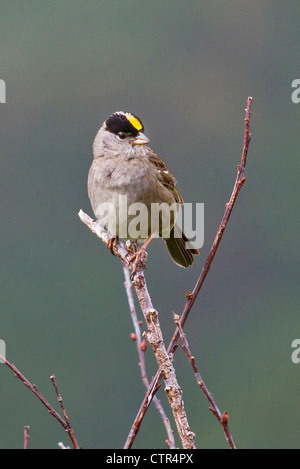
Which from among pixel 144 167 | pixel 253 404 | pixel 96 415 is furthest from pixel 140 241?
pixel 253 404

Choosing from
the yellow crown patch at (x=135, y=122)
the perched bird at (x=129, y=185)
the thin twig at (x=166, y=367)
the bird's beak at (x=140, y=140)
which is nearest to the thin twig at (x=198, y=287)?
the thin twig at (x=166, y=367)

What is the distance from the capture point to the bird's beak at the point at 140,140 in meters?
5.51

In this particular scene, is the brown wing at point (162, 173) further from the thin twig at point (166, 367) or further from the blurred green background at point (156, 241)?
the blurred green background at point (156, 241)

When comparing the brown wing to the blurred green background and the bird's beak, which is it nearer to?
the bird's beak

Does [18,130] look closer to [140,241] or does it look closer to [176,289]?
[176,289]

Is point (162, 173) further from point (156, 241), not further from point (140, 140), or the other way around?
point (156, 241)

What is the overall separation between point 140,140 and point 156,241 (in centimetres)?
1721

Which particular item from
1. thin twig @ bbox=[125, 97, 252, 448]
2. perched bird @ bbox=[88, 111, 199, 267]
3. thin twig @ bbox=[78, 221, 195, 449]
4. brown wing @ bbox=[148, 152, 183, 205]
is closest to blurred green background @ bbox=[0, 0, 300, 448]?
brown wing @ bbox=[148, 152, 183, 205]

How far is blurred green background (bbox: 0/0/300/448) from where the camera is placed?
3306cm

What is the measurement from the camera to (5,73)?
165ft

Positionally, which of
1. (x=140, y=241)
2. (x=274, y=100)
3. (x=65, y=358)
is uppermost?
(x=274, y=100)

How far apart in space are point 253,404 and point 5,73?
22.2 meters

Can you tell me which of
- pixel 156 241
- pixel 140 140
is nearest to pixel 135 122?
pixel 140 140
